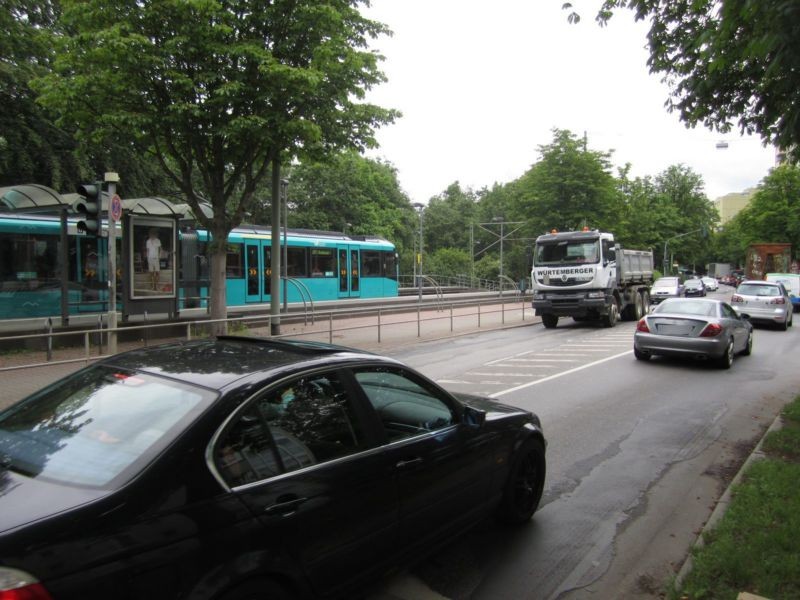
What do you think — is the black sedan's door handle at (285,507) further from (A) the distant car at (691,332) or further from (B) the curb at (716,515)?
(A) the distant car at (691,332)

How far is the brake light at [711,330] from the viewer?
11148 mm

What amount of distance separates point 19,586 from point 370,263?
26.1 meters

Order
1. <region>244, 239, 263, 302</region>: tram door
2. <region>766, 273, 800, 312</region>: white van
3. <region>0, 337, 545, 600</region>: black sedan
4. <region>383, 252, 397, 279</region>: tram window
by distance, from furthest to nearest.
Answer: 1. <region>383, 252, 397, 279</region>: tram window
2. <region>766, 273, 800, 312</region>: white van
3. <region>244, 239, 263, 302</region>: tram door
4. <region>0, 337, 545, 600</region>: black sedan

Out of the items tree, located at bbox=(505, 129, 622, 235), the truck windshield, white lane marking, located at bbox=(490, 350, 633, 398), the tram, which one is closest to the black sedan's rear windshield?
white lane marking, located at bbox=(490, 350, 633, 398)

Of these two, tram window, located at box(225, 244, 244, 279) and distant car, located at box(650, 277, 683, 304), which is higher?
tram window, located at box(225, 244, 244, 279)

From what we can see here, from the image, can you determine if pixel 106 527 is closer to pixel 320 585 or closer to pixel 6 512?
pixel 6 512

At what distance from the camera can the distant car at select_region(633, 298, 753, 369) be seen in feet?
36.6

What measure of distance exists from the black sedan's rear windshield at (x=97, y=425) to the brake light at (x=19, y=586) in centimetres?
40

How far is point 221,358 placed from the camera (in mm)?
3090

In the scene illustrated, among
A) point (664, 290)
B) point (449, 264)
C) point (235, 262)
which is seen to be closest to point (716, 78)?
point (235, 262)

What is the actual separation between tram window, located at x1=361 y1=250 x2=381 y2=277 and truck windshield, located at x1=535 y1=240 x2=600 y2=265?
993cm

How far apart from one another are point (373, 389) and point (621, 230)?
3414cm

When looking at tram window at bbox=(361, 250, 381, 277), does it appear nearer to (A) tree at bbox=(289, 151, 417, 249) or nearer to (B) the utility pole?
(B) the utility pole

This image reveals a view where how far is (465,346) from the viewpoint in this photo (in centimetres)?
1555
